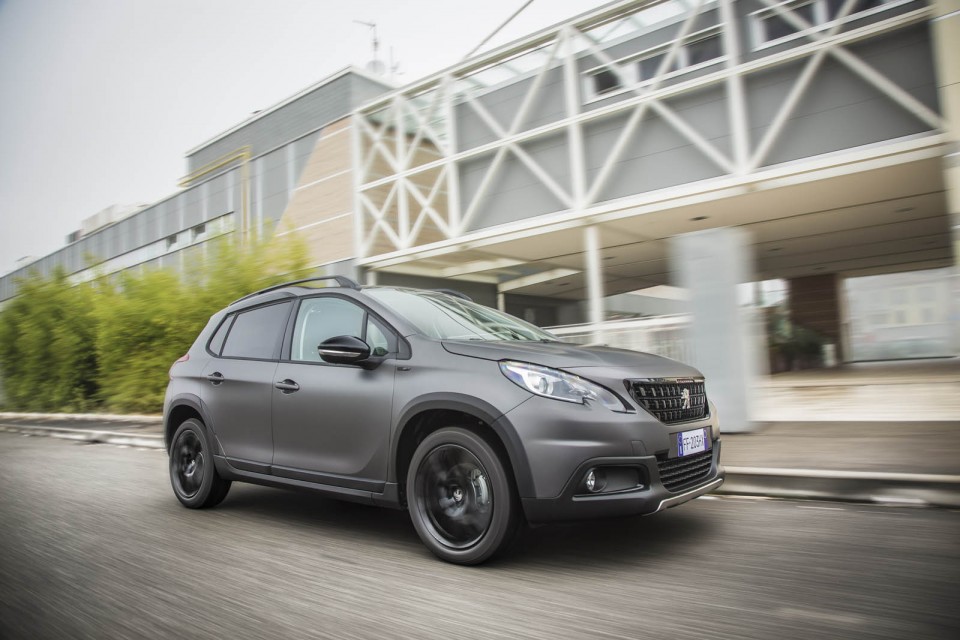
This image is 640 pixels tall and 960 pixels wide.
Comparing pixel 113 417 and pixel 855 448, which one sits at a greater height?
pixel 113 417

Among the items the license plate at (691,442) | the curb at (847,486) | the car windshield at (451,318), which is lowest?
the curb at (847,486)

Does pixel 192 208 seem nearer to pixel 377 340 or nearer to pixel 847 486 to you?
pixel 377 340

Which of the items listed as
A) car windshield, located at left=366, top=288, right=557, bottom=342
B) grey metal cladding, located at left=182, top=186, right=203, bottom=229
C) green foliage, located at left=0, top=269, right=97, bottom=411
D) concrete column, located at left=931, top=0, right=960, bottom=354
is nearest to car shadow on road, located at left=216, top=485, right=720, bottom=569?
car windshield, located at left=366, top=288, right=557, bottom=342

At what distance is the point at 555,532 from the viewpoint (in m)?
4.21

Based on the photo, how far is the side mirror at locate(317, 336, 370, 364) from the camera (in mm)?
3975

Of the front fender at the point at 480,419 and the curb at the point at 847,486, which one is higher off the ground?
the front fender at the point at 480,419

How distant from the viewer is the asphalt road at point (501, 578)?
2.74 m

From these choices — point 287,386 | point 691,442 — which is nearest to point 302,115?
point 287,386

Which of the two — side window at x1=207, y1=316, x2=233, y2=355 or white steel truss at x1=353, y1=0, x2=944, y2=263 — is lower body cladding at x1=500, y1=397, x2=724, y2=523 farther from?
white steel truss at x1=353, y1=0, x2=944, y2=263

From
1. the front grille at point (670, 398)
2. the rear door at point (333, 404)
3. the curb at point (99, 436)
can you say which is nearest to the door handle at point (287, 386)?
the rear door at point (333, 404)

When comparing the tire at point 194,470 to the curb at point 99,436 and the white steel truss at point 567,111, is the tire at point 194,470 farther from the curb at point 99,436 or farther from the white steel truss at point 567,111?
the white steel truss at point 567,111

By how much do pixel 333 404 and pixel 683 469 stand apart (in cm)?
210

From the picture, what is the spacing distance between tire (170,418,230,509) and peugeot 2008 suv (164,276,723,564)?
9 cm

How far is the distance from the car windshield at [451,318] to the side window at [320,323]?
20 cm
